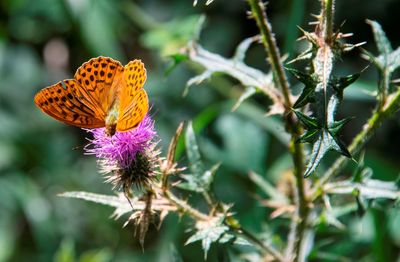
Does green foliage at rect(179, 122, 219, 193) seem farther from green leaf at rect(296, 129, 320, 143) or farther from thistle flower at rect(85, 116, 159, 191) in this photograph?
green leaf at rect(296, 129, 320, 143)

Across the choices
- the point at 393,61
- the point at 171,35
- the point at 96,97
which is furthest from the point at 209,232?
the point at 171,35

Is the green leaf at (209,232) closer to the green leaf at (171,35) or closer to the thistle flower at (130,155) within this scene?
the thistle flower at (130,155)

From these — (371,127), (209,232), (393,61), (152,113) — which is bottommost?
(152,113)

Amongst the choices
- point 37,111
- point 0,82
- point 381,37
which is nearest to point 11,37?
point 0,82

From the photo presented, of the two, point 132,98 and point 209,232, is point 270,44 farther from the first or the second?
point 209,232

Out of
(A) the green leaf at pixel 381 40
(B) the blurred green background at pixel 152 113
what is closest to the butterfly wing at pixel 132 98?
(A) the green leaf at pixel 381 40

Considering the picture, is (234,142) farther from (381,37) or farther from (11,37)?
(11,37)
